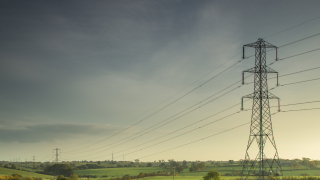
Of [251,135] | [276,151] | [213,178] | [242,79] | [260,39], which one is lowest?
[213,178]

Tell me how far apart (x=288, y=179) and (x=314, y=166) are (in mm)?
147592

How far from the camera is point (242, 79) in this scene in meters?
52.0

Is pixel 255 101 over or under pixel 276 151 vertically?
over

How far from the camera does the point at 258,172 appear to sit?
155ft

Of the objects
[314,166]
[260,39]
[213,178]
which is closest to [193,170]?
[314,166]

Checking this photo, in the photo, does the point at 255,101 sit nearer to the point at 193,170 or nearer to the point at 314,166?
the point at 193,170

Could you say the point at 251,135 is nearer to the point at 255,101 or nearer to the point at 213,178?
the point at 255,101

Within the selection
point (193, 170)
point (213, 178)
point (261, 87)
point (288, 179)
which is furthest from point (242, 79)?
point (193, 170)

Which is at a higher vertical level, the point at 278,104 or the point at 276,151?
the point at 278,104

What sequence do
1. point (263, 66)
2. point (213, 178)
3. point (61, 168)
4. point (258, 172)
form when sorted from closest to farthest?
point (258, 172) < point (263, 66) < point (213, 178) < point (61, 168)

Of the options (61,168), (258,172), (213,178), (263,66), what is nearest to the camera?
(258,172)

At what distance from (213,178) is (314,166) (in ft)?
440

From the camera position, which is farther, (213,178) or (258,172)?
(213,178)

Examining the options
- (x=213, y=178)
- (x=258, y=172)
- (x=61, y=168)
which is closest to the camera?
(x=258, y=172)
